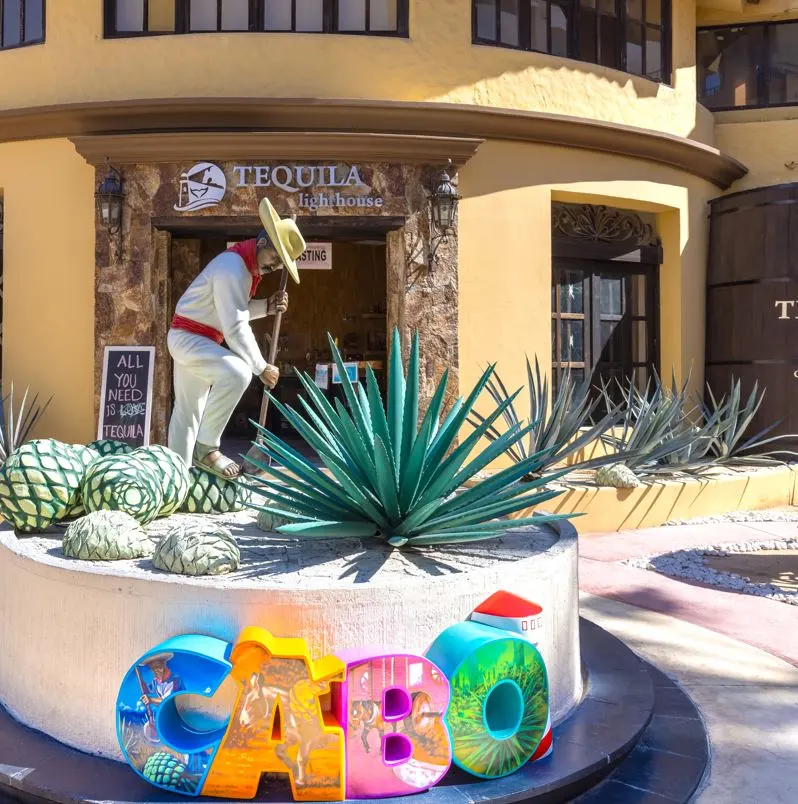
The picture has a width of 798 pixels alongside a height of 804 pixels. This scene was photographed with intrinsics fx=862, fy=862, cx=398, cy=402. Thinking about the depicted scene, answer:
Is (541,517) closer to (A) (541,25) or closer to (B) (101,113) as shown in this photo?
(B) (101,113)

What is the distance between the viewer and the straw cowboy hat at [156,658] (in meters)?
2.48

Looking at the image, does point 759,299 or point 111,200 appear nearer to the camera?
point 111,200

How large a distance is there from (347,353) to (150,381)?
546 cm

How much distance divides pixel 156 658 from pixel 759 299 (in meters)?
9.12

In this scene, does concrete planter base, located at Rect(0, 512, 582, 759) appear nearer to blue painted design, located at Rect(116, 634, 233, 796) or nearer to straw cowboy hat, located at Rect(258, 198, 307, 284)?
blue painted design, located at Rect(116, 634, 233, 796)

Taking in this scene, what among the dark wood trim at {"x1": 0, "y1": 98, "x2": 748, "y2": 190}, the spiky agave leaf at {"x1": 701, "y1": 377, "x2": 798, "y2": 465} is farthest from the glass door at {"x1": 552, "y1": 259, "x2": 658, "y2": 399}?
the dark wood trim at {"x1": 0, "y1": 98, "x2": 748, "y2": 190}

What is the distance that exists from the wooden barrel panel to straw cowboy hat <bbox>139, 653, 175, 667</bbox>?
28.8 feet

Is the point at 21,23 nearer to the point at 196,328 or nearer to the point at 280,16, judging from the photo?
the point at 280,16

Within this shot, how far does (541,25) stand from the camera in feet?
31.2

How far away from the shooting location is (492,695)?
2695 mm

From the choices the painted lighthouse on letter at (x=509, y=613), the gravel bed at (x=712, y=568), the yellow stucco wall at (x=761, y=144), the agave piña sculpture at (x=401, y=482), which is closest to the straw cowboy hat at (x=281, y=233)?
the agave piña sculpture at (x=401, y=482)

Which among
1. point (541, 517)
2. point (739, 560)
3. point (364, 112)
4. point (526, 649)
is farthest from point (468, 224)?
point (526, 649)

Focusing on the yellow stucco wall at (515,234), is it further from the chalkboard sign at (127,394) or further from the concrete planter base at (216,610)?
the concrete planter base at (216,610)

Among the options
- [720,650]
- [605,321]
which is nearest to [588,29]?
[605,321]
